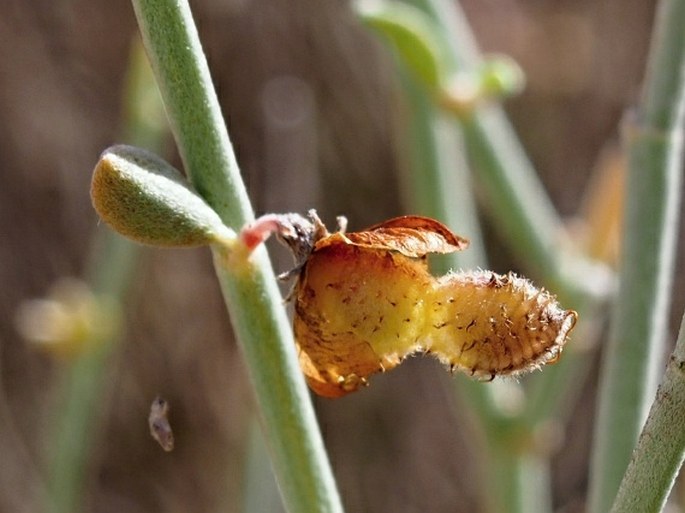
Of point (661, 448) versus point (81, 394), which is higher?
point (81, 394)

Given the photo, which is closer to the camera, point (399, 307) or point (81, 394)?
point (399, 307)

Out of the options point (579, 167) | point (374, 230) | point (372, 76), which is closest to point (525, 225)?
point (374, 230)

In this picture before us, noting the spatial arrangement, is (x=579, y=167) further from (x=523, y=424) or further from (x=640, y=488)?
(x=640, y=488)

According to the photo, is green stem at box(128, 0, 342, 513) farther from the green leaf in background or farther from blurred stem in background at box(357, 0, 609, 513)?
blurred stem in background at box(357, 0, 609, 513)

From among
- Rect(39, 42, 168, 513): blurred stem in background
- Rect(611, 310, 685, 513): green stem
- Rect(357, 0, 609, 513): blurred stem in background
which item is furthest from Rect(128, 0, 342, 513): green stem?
Rect(39, 42, 168, 513): blurred stem in background

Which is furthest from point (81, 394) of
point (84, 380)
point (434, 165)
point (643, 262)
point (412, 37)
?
point (643, 262)

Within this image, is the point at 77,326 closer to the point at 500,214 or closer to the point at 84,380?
the point at 84,380
